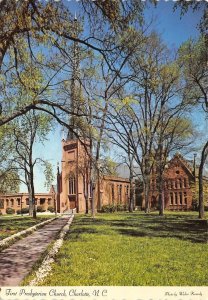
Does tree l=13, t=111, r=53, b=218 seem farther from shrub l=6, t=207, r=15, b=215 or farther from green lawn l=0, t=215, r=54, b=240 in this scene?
shrub l=6, t=207, r=15, b=215

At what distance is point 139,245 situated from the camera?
959 centimetres

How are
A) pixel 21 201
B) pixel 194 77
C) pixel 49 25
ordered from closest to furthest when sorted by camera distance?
pixel 49 25 → pixel 194 77 → pixel 21 201

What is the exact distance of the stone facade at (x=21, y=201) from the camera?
177 ft

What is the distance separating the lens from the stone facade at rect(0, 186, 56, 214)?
53.8m

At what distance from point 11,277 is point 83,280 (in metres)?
1.47

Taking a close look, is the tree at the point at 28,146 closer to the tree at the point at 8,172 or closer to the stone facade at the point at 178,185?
the tree at the point at 8,172

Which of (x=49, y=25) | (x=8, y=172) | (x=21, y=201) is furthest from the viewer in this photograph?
(x=21, y=201)

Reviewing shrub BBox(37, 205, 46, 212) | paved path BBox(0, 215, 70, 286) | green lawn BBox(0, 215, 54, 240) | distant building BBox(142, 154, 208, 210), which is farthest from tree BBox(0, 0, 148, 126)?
shrub BBox(37, 205, 46, 212)

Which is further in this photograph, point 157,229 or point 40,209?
point 40,209

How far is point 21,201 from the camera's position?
53.6 meters

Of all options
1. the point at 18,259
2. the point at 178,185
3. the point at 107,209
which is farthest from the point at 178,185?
the point at 18,259

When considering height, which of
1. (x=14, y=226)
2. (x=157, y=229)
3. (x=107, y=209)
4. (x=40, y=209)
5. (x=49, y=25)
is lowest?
(x=40, y=209)

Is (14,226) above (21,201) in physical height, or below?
above

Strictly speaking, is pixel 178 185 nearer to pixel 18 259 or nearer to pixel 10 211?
pixel 10 211
